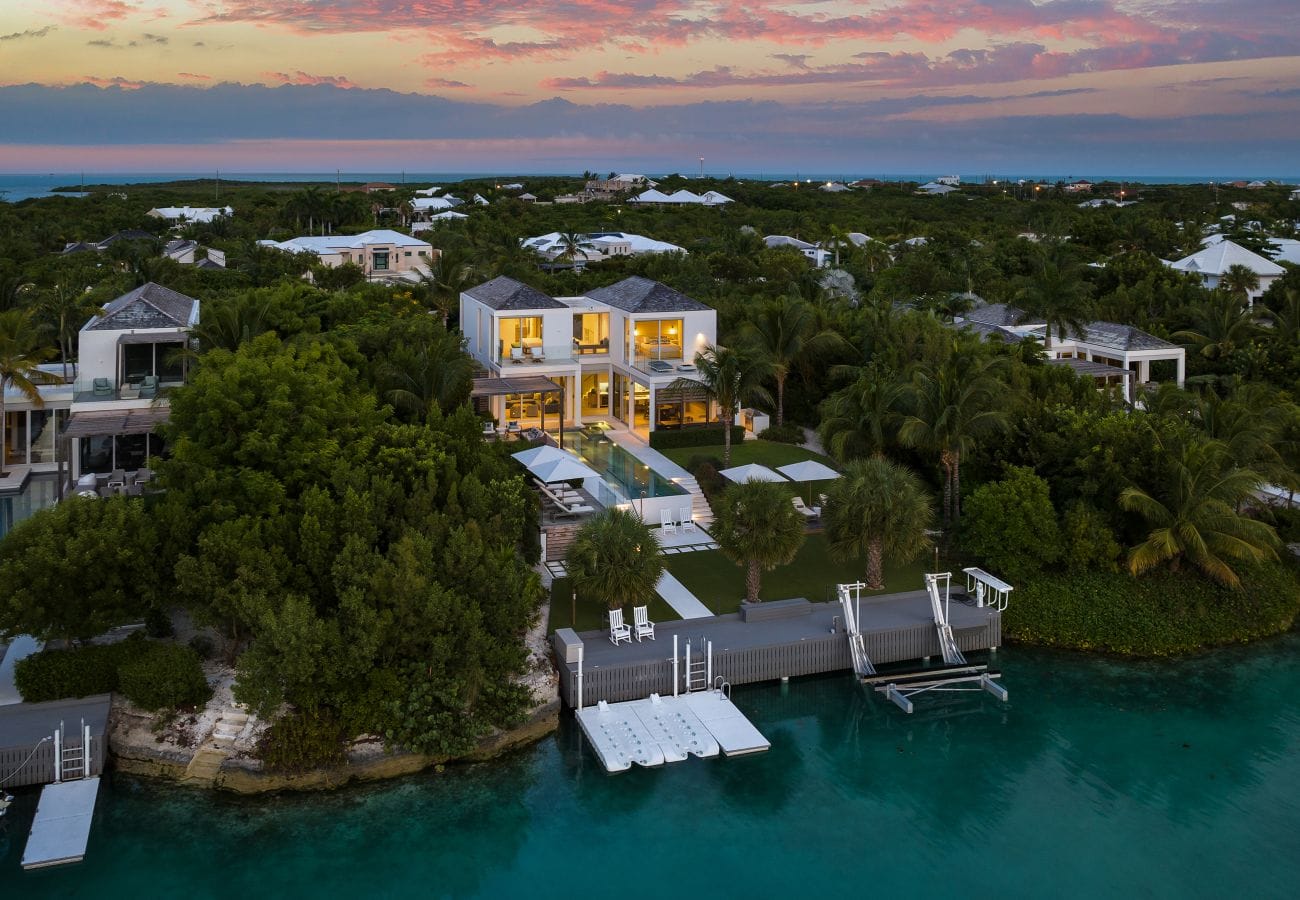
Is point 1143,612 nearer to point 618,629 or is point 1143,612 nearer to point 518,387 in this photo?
point 618,629

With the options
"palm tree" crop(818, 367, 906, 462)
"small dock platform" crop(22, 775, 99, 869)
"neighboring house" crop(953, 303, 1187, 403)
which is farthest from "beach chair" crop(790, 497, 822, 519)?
"small dock platform" crop(22, 775, 99, 869)

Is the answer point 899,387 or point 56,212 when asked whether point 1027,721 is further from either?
point 56,212

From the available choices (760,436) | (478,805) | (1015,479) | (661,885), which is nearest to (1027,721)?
(1015,479)

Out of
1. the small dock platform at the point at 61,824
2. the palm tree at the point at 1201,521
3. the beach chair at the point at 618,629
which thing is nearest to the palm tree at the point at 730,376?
the beach chair at the point at 618,629

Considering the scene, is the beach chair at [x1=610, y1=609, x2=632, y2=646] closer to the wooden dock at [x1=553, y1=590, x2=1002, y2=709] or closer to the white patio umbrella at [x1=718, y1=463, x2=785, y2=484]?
the wooden dock at [x1=553, y1=590, x2=1002, y2=709]

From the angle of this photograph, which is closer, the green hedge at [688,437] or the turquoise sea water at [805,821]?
the turquoise sea water at [805,821]

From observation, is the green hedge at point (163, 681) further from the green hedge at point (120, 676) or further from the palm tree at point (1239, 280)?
the palm tree at point (1239, 280)

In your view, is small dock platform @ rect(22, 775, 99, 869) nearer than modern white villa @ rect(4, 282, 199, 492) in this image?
Yes
